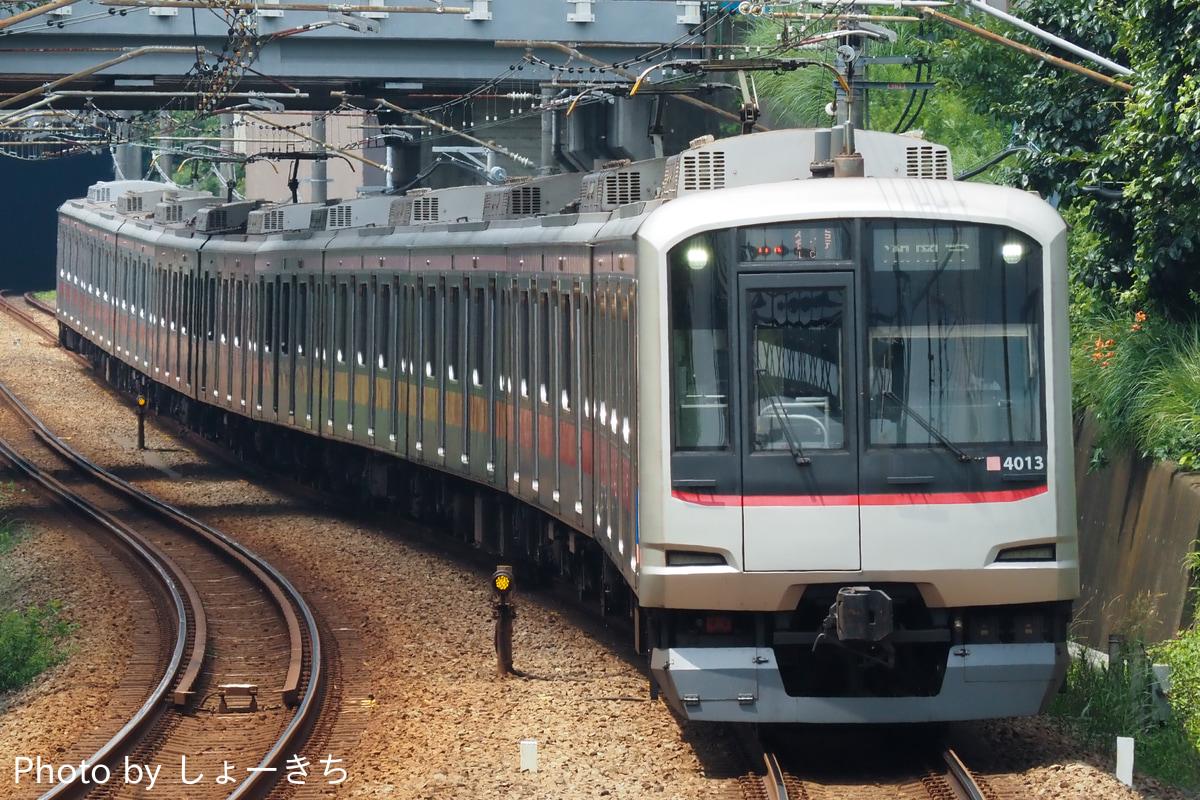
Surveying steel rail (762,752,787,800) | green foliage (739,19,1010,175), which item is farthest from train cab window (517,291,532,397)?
green foliage (739,19,1010,175)

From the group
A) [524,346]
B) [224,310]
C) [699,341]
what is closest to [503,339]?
[524,346]

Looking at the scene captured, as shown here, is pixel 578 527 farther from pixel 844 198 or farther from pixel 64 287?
pixel 64 287

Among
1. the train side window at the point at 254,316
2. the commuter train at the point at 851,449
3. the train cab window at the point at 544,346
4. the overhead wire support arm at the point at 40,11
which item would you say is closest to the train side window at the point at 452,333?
the train cab window at the point at 544,346

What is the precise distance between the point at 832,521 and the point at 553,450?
4121mm

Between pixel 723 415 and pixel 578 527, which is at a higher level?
pixel 723 415

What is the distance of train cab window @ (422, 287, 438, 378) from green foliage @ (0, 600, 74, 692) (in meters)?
3.63

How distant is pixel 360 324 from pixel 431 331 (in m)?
2.47

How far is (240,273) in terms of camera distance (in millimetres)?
22531

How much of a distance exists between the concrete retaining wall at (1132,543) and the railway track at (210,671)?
4.97 meters

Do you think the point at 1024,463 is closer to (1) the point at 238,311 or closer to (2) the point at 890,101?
(1) the point at 238,311

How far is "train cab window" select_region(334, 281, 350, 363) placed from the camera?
60.5 ft

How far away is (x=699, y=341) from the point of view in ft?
27.2

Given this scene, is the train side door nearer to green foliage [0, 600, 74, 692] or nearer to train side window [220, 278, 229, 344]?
green foliage [0, 600, 74, 692]

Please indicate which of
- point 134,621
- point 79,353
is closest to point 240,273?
point 134,621
